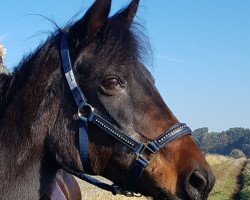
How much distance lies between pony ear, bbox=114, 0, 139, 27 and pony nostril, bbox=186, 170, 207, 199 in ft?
5.47

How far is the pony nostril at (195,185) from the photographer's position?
3801 mm

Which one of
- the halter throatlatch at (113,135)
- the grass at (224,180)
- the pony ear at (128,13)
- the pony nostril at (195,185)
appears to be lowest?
the grass at (224,180)

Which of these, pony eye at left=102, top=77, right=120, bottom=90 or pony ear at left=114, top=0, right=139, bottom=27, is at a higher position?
pony ear at left=114, top=0, right=139, bottom=27

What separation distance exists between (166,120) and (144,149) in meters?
0.32

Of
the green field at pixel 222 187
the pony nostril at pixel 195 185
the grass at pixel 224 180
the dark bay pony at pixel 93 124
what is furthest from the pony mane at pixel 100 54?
the grass at pixel 224 180

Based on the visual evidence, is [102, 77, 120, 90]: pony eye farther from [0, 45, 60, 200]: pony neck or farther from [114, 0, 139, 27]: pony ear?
[114, 0, 139, 27]: pony ear

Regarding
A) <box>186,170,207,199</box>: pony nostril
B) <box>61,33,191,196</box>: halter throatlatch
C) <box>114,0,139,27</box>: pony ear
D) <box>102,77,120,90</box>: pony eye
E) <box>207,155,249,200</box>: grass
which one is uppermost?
<box>114,0,139,27</box>: pony ear

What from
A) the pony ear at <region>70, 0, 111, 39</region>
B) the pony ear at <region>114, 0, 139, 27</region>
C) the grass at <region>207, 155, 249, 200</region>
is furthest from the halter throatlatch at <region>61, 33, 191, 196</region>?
the grass at <region>207, 155, 249, 200</region>

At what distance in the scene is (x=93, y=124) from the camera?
4242 millimetres

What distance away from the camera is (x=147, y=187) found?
407cm

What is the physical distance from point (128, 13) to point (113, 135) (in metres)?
1.33

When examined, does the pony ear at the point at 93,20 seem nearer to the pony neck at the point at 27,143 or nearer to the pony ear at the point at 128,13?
the pony ear at the point at 128,13

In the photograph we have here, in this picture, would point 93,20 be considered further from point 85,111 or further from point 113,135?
point 113,135

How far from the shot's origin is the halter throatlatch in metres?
4.05
